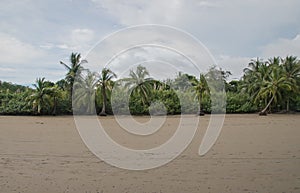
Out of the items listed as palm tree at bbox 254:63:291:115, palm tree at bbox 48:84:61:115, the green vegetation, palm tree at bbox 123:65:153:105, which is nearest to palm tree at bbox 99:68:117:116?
the green vegetation

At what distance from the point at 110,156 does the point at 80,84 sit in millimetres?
24913

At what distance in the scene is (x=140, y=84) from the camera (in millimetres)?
34875

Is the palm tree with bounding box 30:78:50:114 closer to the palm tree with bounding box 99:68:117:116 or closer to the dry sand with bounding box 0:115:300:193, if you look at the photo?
the palm tree with bounding box 99:68:117:116

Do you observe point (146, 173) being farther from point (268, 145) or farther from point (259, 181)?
point (268, 145)

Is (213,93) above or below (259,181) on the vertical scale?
above

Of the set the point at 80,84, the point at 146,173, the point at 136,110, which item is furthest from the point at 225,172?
the point at 136,110

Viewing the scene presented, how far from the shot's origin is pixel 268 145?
43.3 ft

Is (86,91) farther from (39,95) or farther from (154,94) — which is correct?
(154,94)

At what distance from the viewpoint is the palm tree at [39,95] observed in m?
35.9

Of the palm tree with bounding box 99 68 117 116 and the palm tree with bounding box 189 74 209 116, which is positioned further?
the palm tree with bounding box 189 74 209 116

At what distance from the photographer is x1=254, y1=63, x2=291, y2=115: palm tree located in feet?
125

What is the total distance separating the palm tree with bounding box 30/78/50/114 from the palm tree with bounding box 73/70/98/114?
3.42 meters

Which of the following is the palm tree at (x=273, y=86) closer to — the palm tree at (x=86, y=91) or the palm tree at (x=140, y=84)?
the palm tree at (x=140, y=84)

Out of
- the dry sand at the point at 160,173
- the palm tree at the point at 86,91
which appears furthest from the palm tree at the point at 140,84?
the dry sand at the point at 160,173
